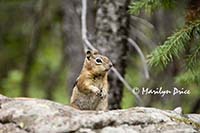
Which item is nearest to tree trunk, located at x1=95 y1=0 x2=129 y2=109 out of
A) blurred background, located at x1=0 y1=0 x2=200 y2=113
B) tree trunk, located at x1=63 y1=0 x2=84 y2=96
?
blurred background, located at x1=0 y1=0 x2=200 y2=113

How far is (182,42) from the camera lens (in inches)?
159

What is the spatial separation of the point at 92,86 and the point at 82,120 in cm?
99

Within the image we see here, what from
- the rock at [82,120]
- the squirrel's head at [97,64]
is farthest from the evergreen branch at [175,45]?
the squirrel's head at [97,64]

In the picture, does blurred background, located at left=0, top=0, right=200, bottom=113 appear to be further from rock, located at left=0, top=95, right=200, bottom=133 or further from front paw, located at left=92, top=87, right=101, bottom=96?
rock, located at left=0, top=95, right=200, bottom=133

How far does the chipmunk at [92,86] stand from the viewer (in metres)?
4.36

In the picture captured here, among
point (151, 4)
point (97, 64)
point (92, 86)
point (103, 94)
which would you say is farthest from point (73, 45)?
point (151, 4)

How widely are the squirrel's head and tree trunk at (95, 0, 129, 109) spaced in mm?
1325

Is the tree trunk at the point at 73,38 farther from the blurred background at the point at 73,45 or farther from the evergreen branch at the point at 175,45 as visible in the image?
the evergreen branch at the point at 175,45

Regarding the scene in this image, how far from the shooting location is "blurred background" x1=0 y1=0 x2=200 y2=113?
6051 mm

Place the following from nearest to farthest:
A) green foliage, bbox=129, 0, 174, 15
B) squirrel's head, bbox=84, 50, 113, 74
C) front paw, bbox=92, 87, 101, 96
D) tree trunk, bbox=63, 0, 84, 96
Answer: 1. green foliage, bbox=129, 0, 174, 15
2. front paw, bbox=92, 87, 101, 96
3. squirrel's head, bbox=84, 50, 113, 74
4. tree trunk, bbox=63, 0, 84, 96

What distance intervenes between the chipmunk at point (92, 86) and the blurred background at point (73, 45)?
1.39 meters

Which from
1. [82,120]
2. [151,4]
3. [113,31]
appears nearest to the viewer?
[82,120]

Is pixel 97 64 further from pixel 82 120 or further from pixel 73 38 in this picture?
pixel 73 38

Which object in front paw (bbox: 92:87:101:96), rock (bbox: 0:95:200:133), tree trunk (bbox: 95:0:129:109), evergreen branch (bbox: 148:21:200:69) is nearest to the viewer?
rock (bbox: 0:95:200:133)
